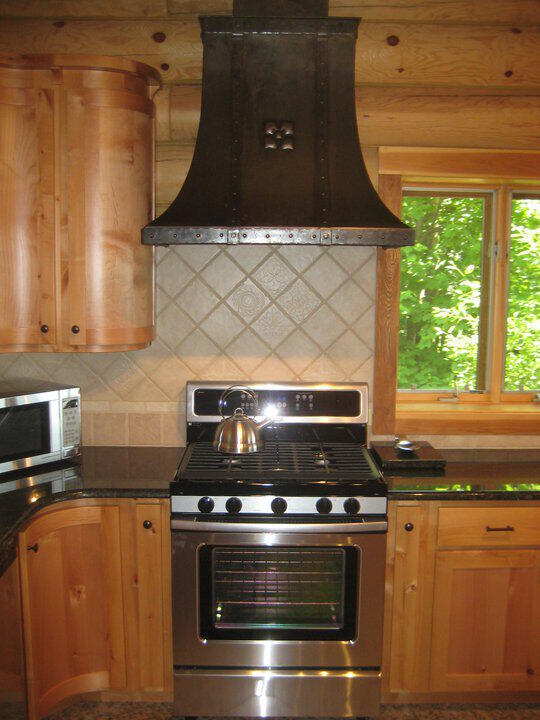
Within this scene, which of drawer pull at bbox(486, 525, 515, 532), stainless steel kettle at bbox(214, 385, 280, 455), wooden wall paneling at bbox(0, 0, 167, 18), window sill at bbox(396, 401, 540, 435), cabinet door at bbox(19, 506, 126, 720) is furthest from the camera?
window sill at bbox(396, 401, 540, 435)

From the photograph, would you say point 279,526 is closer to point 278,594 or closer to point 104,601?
point 278,594

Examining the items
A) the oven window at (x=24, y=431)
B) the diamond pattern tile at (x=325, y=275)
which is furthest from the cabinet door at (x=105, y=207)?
the diamond pattern tile at (x=325, y=275)

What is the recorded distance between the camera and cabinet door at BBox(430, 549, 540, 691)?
2.42m

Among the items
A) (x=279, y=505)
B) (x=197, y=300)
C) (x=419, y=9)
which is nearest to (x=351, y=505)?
(x=279, y=505)

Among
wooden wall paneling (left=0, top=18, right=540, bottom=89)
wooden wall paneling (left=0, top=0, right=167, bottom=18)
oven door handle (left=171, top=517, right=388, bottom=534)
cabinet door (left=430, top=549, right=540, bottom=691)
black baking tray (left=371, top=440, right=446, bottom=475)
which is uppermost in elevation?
wooden wall paneling (left=0, top=0, right=167, bottom=18)

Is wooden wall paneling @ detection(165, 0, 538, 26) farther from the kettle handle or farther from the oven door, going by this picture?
the oven door

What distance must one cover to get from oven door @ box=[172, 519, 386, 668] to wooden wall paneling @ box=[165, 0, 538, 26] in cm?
216

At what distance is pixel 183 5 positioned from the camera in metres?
2.74

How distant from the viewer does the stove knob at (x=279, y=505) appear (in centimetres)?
230

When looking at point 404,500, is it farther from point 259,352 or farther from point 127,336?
point 127,336

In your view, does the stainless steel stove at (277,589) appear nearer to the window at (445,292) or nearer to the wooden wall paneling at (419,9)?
the window at (445,292)

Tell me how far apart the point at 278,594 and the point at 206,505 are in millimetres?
441

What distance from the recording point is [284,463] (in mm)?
2496

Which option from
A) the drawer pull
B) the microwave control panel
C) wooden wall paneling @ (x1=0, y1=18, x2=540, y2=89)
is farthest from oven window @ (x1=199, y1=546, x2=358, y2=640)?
wooden wall paneling @ (x1=0, y1=18, x2=540, y2=89)
